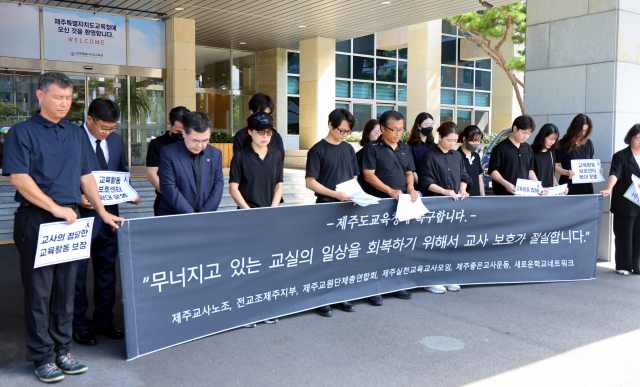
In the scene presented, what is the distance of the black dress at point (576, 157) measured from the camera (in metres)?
6.71

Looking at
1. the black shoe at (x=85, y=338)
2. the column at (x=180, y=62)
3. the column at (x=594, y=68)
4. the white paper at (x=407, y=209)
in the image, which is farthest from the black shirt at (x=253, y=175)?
the column at (x=180, y=62)

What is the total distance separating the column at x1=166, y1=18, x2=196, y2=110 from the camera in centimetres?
1443

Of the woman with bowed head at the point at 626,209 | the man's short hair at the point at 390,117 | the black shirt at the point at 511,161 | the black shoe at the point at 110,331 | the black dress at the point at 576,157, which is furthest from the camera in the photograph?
the black dress at the point at 576,157

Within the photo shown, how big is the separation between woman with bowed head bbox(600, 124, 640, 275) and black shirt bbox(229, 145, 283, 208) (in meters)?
4.17

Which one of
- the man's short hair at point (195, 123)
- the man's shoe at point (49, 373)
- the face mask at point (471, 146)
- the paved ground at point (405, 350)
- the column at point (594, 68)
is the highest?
the column at point (594, 68)

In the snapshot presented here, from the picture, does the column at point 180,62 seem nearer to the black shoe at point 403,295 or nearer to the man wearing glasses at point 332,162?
the man wearing glasses at point 332,162

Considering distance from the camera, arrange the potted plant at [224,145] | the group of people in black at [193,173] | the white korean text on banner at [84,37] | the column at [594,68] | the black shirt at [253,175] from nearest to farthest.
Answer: the group of people in black at [193,173] < the black shirt at [253,175] < the column at [594,68] < the white korean text on banner at [84,37] < the potted plant at [224,145]

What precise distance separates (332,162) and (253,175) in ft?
2.69

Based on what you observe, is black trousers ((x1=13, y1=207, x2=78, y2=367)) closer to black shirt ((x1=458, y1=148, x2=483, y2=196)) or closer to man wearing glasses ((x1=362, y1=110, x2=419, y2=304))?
man wearing glasses ((x1=362, y1=110, x2=419, y2=304))

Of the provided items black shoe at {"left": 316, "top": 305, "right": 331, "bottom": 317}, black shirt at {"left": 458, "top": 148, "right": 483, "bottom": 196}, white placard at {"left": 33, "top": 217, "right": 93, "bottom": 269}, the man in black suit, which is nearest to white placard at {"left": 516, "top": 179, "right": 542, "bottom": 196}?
black shirt at {"left": 458, "top": 148, "right": 483, "bottom": 196}

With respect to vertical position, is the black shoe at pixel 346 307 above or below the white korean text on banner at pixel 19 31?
below

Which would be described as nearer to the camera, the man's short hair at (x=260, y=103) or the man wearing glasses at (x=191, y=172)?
the man wearing glasses at (x=191, y=172)

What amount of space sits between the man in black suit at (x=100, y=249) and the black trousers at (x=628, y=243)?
5653 mm

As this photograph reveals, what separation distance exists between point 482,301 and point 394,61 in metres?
20.0
